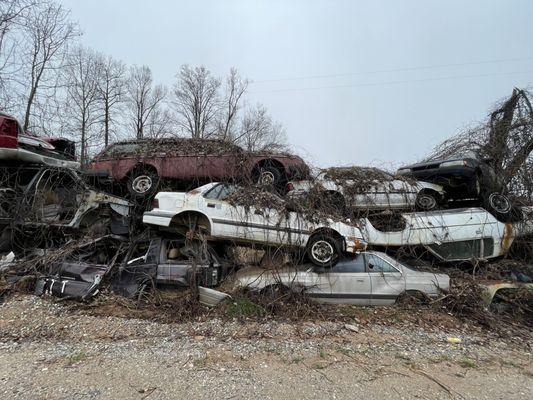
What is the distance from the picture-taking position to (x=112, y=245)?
757cm

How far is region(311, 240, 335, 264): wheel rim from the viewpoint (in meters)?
6.59

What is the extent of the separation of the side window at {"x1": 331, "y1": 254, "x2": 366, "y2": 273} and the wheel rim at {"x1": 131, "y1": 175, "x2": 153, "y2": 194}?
495cm

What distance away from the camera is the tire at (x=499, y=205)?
8.28 metres

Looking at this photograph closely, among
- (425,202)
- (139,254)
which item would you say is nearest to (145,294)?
(139,254)

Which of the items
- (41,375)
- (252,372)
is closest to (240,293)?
(252,372)

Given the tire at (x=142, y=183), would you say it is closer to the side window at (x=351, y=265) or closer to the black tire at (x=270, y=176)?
the black tire at (x=270, y=176)

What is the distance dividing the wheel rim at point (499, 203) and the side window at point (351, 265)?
428 cm

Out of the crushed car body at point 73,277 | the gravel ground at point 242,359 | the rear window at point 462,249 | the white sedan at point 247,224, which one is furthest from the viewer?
the rear window at point 462,249

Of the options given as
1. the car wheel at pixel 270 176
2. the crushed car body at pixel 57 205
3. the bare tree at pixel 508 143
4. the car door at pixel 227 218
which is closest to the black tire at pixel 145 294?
A: the car door at pixel 227 218

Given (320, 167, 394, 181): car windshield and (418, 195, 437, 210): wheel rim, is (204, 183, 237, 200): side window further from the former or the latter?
(418, 195, 437, 210): wheel rim

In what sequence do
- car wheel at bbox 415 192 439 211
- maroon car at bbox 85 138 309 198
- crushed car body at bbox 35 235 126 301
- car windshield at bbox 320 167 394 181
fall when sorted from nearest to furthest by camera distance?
crushed car body at bbox 35 235 126 301
maroon car at bbox 85 138 309 198
car wheel at bbox 415 192 439 211
car windshield at bbox 320 167 394 181

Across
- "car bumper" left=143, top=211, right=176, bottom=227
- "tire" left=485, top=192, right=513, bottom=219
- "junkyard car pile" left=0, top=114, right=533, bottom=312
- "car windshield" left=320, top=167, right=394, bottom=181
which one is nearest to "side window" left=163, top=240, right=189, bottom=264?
"junkyard car pile" left=0, top=114, right=533, bottom=312

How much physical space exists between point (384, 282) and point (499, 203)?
4.42m

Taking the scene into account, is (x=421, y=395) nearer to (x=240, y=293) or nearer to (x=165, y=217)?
(x=240, y=293)
